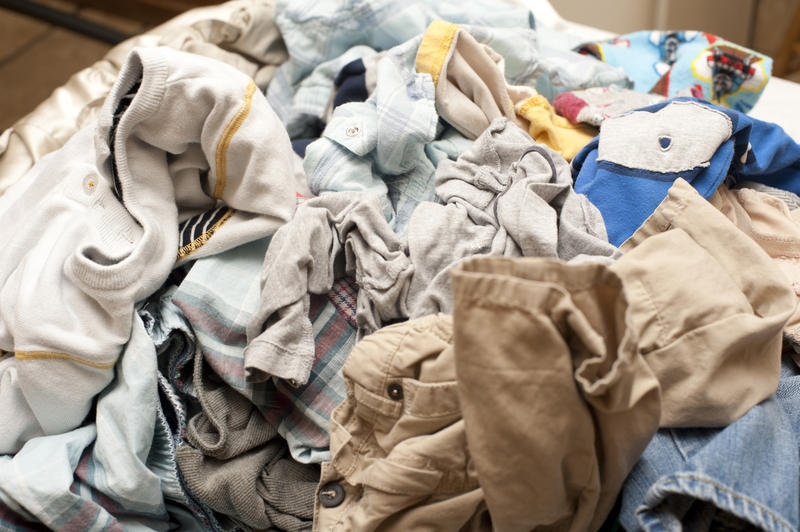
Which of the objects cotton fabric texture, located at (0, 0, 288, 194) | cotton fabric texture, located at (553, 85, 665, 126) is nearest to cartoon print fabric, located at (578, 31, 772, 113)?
cotton fabric texture, located at (553, 85, 665, 126)

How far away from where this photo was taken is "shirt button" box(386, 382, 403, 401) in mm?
462

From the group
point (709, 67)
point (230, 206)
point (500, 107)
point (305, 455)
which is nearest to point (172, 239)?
point (230, 206)

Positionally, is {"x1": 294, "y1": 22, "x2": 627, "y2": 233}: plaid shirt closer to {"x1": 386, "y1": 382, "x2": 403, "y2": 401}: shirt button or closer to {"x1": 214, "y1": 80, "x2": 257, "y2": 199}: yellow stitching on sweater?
{"x1": 214, "y1": 80, "x2": 257, "y2": 199}: yellow stitching on sweater

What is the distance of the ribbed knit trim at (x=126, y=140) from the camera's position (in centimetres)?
52

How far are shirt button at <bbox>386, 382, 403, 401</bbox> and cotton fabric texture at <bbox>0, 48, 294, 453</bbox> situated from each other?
212mm

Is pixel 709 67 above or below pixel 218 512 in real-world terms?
above

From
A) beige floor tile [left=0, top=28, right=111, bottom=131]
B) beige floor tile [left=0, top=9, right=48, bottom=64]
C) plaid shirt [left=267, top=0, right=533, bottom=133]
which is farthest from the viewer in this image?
beige floor tile [left=0, top=9, right=48, bottom=64]

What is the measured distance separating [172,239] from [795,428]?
0.55 meters

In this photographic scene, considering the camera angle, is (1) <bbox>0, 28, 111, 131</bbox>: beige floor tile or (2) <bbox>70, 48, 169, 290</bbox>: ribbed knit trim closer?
(2) <bbox>70, 48, 169, 290</bbox>: ribbed knit trim

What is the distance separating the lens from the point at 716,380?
450 mm

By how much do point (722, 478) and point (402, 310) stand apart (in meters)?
0.27

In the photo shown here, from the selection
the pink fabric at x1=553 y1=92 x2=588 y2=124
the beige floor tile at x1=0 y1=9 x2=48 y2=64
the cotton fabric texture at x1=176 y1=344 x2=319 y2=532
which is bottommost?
the beige floor tile at x1=0 y1=9 x2=48 y2=64

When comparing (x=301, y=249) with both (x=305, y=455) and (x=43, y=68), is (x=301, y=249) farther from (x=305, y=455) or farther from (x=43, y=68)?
(x=43, y=68)

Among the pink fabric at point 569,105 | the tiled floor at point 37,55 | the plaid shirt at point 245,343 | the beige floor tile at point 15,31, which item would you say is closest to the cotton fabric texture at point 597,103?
the pink fabric at point 569,105
